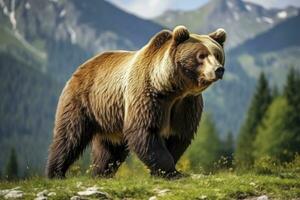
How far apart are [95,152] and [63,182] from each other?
130 inches

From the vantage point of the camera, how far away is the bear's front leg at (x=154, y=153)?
1136cm

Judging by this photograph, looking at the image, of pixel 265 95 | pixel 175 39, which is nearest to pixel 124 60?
pixel 175 39

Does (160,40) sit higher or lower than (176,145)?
higher

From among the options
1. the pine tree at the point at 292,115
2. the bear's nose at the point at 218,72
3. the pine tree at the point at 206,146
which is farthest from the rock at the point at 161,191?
the pine tree at the point at 206,146

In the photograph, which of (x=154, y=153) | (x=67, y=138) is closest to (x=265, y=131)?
(x=67, y=138)

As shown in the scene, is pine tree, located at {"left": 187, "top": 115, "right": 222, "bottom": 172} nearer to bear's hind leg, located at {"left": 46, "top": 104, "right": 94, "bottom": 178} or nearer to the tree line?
the tree line

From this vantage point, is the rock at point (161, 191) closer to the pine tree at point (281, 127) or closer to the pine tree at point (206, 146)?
the pine tree at point (281, 127)

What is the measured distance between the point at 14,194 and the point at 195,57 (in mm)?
3840

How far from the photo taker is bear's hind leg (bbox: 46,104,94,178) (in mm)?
13094

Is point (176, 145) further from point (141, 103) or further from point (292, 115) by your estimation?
point (292, 115)

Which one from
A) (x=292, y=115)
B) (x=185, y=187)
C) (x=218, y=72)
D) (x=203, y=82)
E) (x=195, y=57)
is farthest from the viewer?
(x=292, y=115)

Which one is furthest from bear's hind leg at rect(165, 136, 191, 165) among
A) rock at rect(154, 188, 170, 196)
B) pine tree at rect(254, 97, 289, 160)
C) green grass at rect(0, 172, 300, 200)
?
pine tree at rect(254, 97, 289, 160)

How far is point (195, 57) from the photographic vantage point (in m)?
11.3

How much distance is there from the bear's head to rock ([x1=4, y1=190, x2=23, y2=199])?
3.49 metres
